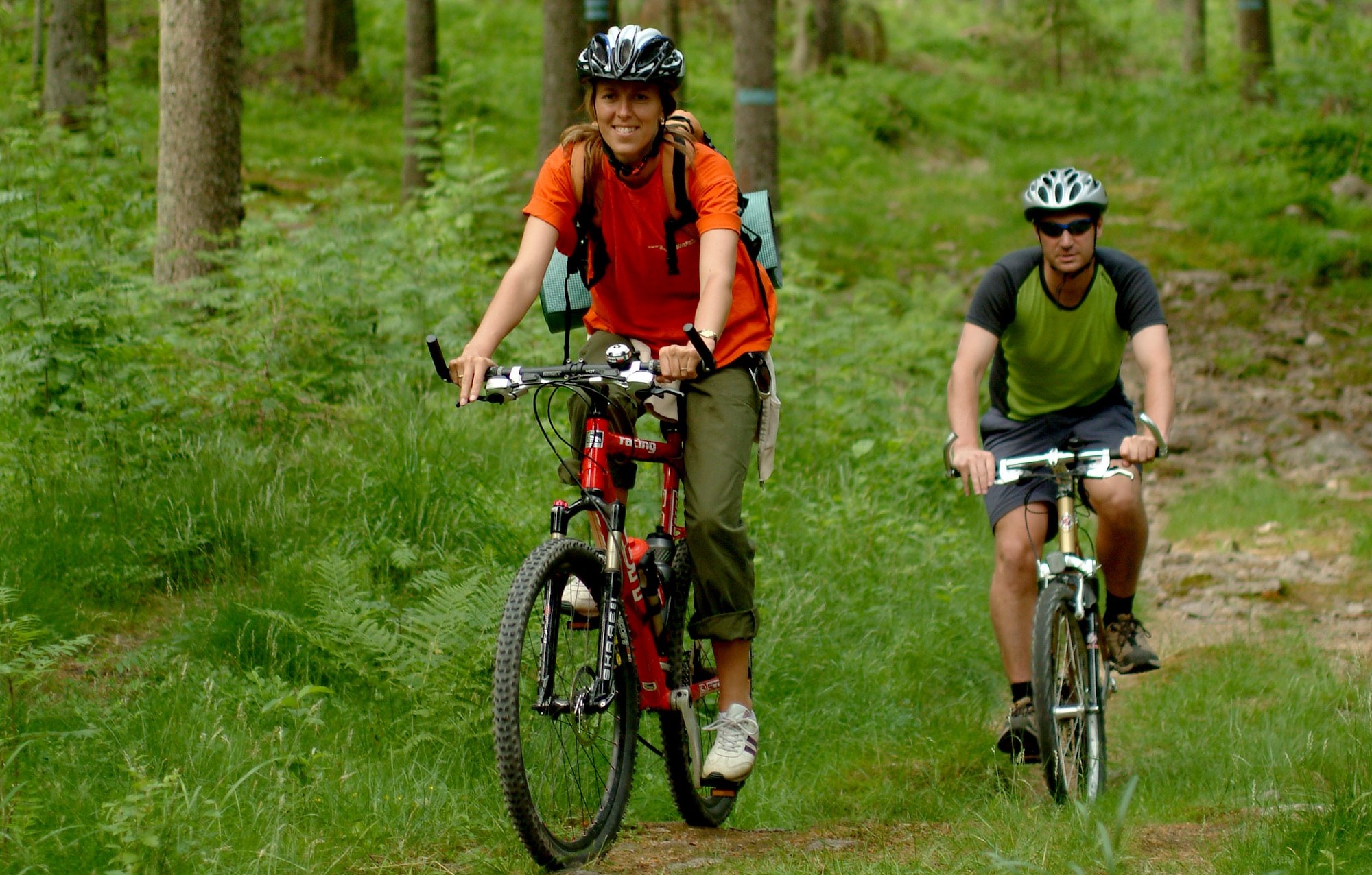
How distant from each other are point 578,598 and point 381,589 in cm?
208

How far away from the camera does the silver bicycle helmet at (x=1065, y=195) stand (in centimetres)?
538

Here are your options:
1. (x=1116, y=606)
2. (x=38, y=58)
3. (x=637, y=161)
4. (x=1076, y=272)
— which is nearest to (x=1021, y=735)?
(x=1116, y=606)

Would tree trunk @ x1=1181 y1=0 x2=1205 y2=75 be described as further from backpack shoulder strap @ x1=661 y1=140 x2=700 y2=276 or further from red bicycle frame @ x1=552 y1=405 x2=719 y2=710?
red bicycle frame @ x1=552 y1=405 x2=719 y2=710

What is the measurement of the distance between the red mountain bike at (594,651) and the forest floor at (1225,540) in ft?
0.70

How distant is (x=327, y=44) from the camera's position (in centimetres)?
2155

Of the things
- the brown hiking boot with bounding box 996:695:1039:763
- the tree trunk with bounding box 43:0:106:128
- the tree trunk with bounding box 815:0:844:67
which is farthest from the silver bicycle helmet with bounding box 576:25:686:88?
the tree trunk with bounding box 815:0:844:67

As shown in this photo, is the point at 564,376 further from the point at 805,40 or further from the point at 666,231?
the point at 805,40

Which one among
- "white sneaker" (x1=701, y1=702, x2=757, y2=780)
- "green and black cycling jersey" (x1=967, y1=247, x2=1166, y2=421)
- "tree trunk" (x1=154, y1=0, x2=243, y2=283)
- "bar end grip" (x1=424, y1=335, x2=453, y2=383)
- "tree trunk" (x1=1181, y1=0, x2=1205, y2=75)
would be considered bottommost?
"white sneaker" (x1=701, y1=702, x2=757, y2=780)

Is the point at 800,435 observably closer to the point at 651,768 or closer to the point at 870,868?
the point at 651,768

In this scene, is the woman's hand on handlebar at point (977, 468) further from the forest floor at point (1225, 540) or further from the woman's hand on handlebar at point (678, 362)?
the woman's hand on handlebar at point (678, 362)

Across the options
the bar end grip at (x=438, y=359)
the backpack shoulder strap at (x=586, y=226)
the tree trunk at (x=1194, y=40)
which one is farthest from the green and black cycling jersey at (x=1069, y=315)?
the tree trunk at (x=1194, y=40)

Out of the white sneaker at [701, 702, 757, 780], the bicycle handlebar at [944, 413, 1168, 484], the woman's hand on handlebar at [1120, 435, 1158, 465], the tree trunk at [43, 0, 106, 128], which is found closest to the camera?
the white sneaker at [701, 702, 757, 780]

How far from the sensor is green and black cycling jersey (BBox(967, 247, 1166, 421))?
556 cm

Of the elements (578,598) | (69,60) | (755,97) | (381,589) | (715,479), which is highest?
(69,60)
